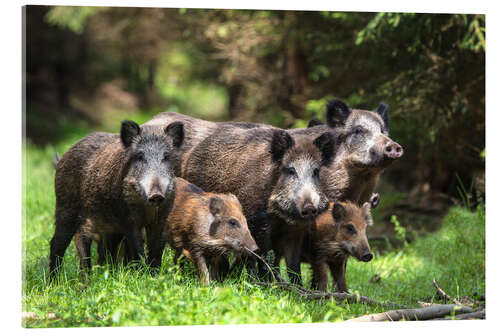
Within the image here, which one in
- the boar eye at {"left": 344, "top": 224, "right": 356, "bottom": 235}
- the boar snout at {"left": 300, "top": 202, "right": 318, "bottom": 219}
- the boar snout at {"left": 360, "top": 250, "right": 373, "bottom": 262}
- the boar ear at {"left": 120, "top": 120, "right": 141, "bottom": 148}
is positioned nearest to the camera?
the boar snout at {"left": 300, "top": 202, "right": 318, "bottom": 219}

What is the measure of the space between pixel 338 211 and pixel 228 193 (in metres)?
1.14

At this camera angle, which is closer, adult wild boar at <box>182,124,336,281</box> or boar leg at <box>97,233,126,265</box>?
adult wild boar at <box>182,124,336,281</box>

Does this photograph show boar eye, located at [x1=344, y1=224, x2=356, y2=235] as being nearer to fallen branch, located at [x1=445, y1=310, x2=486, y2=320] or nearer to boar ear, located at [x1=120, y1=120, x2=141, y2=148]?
fallen branch, located at [x1=445, y1=310, x2=486, y2=320]

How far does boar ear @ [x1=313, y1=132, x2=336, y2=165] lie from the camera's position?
20.7 ft

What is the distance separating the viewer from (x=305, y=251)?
693 cm

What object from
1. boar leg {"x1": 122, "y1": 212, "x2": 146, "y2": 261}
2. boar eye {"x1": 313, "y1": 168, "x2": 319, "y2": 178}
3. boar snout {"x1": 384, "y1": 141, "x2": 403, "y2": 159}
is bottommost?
boar leg {"x1": 122, "y1": 212, "x2": 146, "y2": 261}

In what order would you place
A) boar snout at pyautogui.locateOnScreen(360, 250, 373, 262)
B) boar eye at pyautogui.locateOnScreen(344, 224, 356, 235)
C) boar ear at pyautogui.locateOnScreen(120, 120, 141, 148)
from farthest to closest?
1. boar eye at pyautogui.locateOnScreen(344, 224, 356, 235)
2. boar snout at pyautogui.locateOnScreen(360, 250, 373, 262)
3. boar ear at pyautogui.locateOnScreen(120, 120, 141, 148)

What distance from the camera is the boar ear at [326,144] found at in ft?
20.7

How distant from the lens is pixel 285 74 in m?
12.4

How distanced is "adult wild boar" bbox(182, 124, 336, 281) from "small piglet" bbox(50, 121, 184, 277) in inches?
28.5

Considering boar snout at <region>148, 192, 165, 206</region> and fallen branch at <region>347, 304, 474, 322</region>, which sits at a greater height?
boar snout at <region>148, 192, 165, 206</region>

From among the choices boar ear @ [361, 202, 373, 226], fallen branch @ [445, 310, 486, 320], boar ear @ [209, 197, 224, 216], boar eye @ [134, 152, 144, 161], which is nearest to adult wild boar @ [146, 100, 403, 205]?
boar ear @ [361, 202, 373, 226]

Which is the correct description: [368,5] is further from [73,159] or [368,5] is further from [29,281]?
[29,281]

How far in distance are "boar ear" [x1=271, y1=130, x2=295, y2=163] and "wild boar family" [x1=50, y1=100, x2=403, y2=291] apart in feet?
0.03
